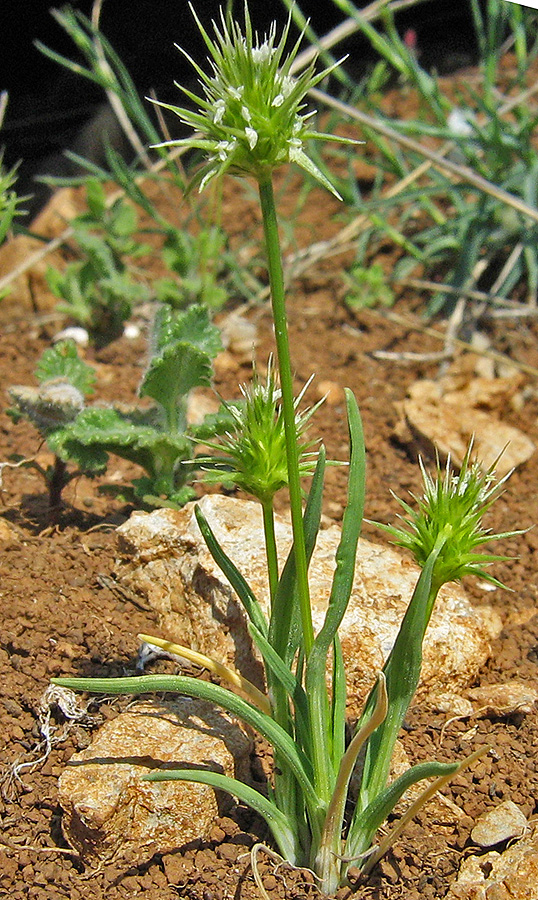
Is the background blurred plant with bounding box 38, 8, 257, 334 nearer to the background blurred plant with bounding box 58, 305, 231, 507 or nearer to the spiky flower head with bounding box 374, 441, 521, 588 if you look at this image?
the background blurred plant with bounding box 58, 305, 231, 507

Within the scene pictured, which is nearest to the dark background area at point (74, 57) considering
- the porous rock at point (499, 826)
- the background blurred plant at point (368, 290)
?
the background blurred plant at point (368, 290)

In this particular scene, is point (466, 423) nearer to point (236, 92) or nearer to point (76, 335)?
point (76, 335)

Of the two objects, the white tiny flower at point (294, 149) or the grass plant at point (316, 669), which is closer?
the white tiny flower at point (294, 149)

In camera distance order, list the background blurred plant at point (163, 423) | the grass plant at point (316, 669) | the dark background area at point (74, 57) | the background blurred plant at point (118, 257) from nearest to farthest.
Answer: the grass plant at point (316, 669) → the background blurred plant at point (163, 423) → the background blurred plant at point (118, 257) → the dark background area at point (74, 57)

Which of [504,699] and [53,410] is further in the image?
[53,410]

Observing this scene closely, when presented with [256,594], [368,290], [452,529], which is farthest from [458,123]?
[452,529]

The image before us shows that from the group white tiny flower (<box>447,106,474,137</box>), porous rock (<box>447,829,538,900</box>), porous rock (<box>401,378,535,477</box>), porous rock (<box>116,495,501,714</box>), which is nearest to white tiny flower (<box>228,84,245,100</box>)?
Answer: porous rock (<box>116,495,501,714</box>)

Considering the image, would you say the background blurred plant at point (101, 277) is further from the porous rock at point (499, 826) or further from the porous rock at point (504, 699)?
the porous rock at point (499, 826)
